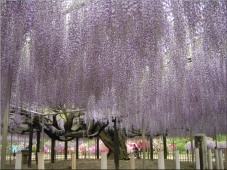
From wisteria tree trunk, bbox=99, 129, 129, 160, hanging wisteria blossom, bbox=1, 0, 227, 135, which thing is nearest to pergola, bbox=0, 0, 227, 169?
hanging wisteria blossom, bbox=1, 0, 227, 135

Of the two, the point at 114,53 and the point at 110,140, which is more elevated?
the point at 114,53

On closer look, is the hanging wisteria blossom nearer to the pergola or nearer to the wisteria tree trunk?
the pergola

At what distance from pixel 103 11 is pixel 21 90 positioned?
11.0ft

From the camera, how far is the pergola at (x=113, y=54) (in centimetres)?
503

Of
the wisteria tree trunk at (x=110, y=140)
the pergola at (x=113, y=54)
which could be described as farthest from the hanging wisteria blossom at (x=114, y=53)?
the wisteria tree trunk at (x=110, y=140)

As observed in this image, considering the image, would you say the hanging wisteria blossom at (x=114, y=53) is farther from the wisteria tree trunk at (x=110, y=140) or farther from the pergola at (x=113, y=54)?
the wisteria tree trunk at (x=110, y=140)

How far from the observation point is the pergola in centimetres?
503

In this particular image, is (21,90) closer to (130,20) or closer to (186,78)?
(130,20)

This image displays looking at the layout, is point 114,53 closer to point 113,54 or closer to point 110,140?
point 113,54

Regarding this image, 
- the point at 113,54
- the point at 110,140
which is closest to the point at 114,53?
the point at 113,54

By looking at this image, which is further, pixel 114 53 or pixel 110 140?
pixel 110 140

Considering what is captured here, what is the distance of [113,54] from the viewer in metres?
6.13

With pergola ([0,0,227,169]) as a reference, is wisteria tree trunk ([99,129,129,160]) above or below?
below

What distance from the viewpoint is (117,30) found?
17.3ft
